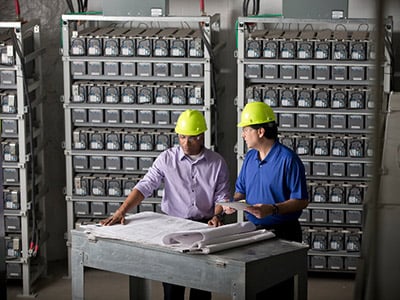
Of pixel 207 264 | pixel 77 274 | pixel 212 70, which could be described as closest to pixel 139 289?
pixel 77 274

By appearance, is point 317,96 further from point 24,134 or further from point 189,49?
point 24,134

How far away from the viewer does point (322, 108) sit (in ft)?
22.8

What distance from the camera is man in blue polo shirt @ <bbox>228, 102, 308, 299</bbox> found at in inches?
183

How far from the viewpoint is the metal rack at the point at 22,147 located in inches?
272

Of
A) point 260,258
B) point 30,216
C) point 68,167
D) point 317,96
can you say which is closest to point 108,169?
point 68,167

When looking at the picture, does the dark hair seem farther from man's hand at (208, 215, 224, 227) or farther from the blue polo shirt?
man's hand at (208, 215, 224, 227)

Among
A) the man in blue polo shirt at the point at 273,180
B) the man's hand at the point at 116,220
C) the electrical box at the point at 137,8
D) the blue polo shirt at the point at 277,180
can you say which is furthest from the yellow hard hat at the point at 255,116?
the electrical box at the point at 137,8

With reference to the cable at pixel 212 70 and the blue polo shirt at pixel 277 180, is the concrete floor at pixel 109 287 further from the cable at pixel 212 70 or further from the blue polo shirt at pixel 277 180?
the blue polo shirt at pixel 277 180

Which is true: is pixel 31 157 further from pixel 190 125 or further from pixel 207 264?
pixel 207 264

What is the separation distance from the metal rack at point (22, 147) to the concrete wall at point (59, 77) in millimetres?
430

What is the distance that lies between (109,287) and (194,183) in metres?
2.53

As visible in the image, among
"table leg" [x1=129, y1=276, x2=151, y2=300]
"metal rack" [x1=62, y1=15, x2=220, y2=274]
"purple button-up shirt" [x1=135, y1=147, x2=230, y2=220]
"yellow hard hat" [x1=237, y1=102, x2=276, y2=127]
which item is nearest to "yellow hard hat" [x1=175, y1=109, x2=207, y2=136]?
"purple button-up shirt" [x1=135, y1=147, x2=230, y2=220]

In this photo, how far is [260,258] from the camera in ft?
12.9

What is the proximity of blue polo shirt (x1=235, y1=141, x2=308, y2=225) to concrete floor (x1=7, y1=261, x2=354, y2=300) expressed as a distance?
248 cm
